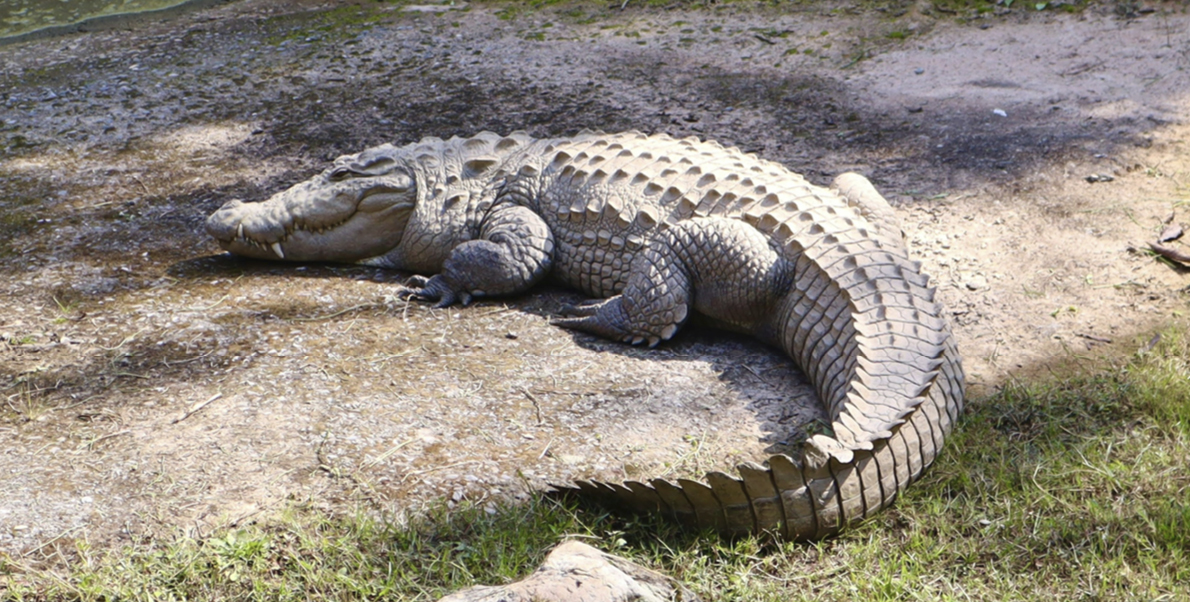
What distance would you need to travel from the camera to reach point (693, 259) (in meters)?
3.88

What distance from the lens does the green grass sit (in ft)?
8.84

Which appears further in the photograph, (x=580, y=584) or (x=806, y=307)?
(x=806, y=307)

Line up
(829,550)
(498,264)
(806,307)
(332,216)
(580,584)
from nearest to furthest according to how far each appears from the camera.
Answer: (580,584)
(829,550)
(806,307)
(498,264)
(332,216)

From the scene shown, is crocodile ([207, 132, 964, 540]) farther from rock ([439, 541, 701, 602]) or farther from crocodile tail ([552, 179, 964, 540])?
rock ([439, 541, 701, 602])

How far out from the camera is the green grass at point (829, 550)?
2.70 meters

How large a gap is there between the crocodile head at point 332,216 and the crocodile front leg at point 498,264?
0.43m

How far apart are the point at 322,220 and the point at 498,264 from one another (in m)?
0.94

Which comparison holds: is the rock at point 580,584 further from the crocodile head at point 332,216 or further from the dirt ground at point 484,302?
the crocodile head at point 332,216

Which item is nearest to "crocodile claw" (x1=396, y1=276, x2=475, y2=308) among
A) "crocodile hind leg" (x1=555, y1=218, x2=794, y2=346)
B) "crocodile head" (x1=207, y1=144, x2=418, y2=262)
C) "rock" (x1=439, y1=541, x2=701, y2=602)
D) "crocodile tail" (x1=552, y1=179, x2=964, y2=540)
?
"crocodile head" (x1=207, y1=144, x2=418, y2=262)

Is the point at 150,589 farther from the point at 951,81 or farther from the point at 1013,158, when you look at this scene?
Answer: the point at 951,81

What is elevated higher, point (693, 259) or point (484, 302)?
point (693, 259)

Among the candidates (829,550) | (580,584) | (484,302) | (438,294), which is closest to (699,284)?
(484,302)

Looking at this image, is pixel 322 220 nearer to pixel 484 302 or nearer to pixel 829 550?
pixel 484 302

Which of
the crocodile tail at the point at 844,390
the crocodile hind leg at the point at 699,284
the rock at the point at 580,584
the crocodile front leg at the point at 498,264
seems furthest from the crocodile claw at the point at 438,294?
the rock at the point at 580,584
